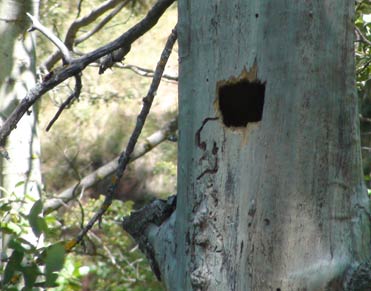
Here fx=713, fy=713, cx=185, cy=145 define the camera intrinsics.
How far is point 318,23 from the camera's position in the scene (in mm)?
1638

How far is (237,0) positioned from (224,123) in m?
0.30

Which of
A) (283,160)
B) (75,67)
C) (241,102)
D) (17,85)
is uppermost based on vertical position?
(17,85)

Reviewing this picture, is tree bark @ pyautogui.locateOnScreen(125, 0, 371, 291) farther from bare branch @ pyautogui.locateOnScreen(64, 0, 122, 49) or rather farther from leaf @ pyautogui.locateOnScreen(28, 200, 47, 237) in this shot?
bare branch @ pyautogui.locateOnScreen(64, 0, 122, 49)

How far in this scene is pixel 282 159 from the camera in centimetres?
162

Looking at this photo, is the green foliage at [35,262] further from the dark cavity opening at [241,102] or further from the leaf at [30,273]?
the dark cavity opening at [241,102]

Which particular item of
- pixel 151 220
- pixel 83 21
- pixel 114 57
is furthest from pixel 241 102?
pixel 83 21

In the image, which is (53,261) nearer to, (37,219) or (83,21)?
(37,219)

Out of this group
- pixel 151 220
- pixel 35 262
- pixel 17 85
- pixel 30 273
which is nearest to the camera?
pixel 151 220

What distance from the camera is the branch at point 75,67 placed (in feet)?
6.86

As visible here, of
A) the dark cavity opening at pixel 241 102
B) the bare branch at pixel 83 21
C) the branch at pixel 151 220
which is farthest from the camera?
the bare branch at pixel 83 21

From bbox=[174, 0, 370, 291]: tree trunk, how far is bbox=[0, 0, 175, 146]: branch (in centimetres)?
49

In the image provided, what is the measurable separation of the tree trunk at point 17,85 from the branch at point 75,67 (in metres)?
1.81

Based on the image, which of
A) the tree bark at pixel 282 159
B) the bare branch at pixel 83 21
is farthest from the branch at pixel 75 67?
the bare branch at pixel 83 21

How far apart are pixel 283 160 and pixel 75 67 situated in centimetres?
76
